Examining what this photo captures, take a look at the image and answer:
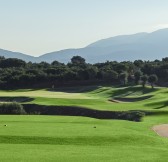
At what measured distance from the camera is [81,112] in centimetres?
5378

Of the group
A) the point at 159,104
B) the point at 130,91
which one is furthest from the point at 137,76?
the point at 159,104

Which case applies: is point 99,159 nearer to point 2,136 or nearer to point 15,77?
point 2,136

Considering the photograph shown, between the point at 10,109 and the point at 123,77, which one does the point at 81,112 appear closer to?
the point at 10,109

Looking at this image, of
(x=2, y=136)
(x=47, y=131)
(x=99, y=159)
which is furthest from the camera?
(x=47, y=131)

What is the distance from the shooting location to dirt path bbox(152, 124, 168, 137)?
33594 mm

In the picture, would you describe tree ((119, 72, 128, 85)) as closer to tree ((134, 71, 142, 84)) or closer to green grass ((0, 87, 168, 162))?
tree ((134, 71, 142, 84))

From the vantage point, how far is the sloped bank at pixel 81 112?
47466 millimetres

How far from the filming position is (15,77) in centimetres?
10775

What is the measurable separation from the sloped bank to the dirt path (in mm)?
7104

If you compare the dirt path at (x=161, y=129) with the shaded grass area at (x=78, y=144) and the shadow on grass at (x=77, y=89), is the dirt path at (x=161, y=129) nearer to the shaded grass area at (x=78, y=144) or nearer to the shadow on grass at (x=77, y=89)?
the shaded grass area at (x=78, y=144)

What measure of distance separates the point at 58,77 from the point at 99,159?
284ft

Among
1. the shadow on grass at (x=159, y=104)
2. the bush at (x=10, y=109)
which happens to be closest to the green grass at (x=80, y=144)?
the bush at (x=10, y=109)

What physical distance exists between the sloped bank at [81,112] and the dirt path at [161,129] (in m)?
7.10

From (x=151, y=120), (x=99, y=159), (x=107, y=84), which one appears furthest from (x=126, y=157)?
(x=107, y=84)
